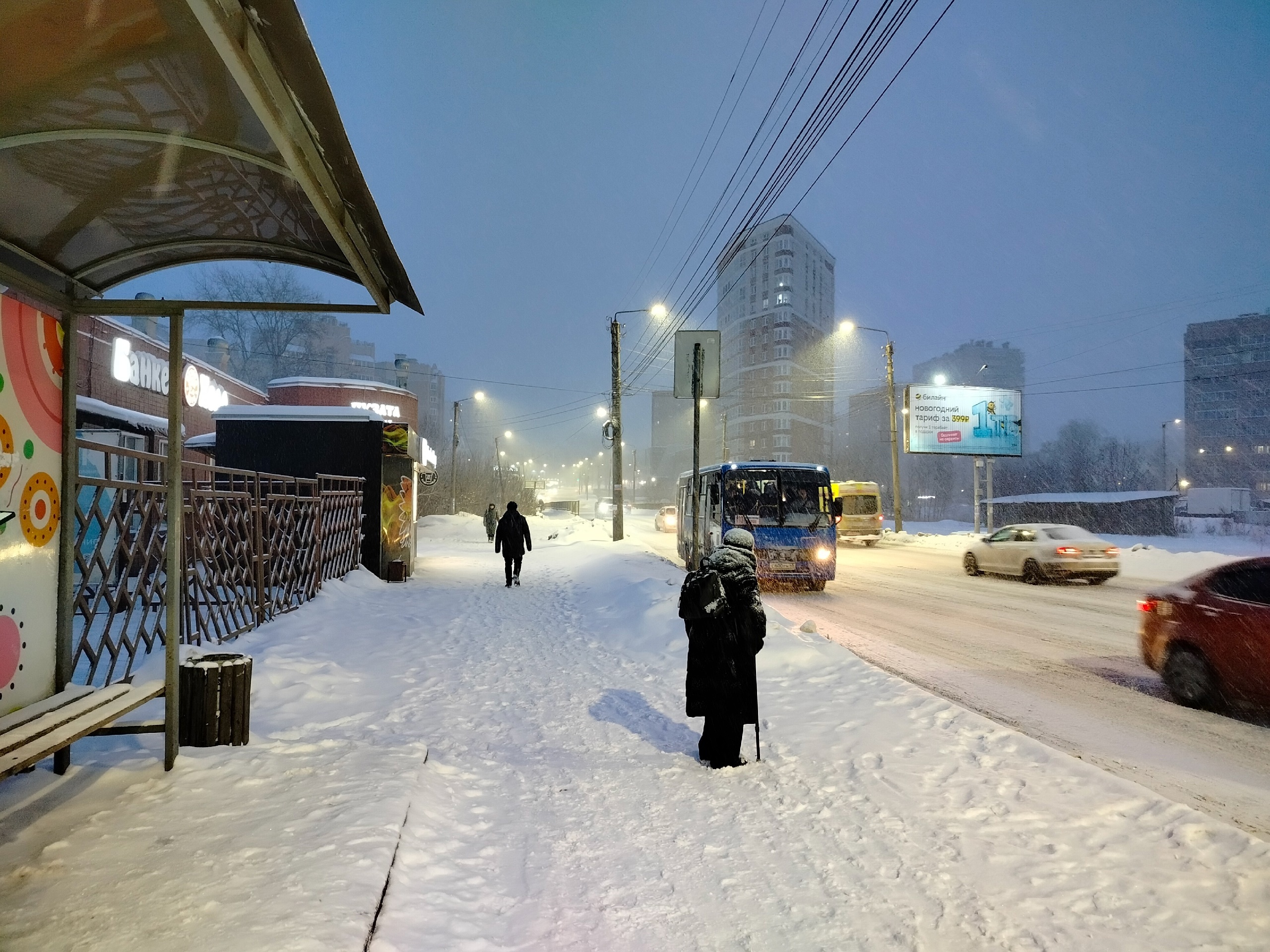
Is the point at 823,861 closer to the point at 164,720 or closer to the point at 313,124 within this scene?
the point at 164,720

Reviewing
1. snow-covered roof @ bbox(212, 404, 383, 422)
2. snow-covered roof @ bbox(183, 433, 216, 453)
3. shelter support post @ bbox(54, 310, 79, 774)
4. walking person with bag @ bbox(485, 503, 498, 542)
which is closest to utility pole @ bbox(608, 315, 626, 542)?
walking person with bag @ bbox(485, 503, 498, 542)

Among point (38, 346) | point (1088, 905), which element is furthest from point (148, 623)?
point (1088, 905)

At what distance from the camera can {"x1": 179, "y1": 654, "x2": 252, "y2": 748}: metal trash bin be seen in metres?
5.03

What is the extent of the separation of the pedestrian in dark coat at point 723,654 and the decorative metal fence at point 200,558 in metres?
4.41

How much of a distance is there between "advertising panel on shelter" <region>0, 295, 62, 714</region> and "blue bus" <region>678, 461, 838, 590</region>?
39.6 feet

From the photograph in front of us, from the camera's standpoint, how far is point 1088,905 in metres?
3.37

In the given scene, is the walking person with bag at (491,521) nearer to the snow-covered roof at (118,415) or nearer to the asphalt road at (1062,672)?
the snow-covered roof at (118,415)

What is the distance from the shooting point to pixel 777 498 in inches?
616

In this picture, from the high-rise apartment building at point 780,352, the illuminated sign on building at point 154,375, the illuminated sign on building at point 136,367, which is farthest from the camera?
the high-rise apartment building at point 780,352

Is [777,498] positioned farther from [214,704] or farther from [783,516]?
[214,704]

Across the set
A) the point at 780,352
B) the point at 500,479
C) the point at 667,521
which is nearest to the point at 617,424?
the point at 667,521

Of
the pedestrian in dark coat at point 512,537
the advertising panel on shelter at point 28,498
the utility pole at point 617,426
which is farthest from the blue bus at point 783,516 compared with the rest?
the advertising panel on shelter at point 28,498

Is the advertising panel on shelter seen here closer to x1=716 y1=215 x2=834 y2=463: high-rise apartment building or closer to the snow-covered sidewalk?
the snow-covered sidewalk

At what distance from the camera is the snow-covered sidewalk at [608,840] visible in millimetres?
3070
